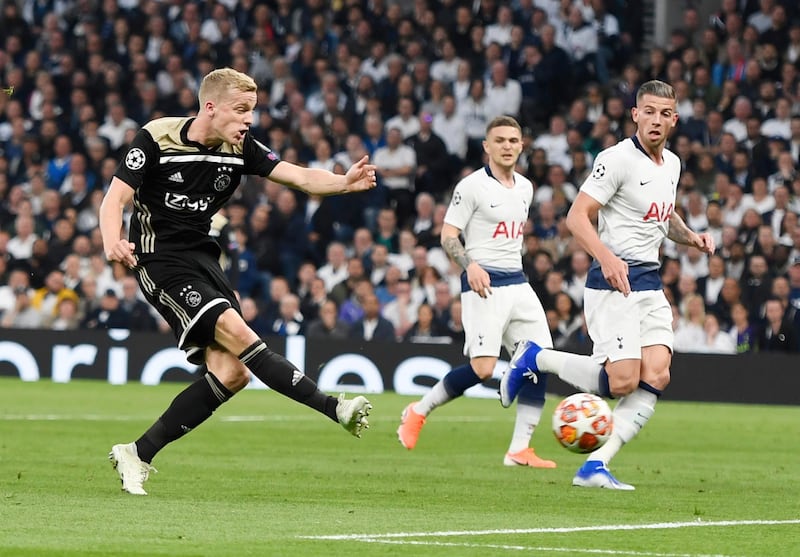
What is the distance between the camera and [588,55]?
24109 millimetres

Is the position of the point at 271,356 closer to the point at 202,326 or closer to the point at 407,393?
the point at 202,326

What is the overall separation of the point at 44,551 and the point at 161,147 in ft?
9.83

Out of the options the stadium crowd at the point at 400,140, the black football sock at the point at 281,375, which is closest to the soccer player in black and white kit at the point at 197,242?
the black football sock at the point at 281,375

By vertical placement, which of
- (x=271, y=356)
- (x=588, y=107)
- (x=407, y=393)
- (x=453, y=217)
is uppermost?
(x=588, y=107)

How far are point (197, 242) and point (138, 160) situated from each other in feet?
1.88

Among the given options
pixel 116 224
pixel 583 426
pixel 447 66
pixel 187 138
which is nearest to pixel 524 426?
pixel 583 426

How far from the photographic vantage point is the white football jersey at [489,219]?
12336mm

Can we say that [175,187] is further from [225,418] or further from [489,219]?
[225,418]

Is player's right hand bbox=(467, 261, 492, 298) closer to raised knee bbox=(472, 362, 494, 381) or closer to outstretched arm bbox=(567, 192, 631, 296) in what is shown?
raised knee bbox=(472, 362, 494, 381)

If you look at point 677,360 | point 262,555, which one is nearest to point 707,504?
point 262,555

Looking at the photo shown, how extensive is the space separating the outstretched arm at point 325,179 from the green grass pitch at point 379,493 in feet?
5.52

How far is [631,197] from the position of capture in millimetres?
9727

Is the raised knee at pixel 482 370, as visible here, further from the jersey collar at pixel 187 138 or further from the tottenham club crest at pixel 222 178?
the jersey collar at pixel 187 138

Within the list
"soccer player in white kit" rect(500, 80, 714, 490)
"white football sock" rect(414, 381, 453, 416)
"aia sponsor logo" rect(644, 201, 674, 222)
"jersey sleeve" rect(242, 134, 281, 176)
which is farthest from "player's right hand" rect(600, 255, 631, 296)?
"white football sock" rect(414, 381, 453, 416)
